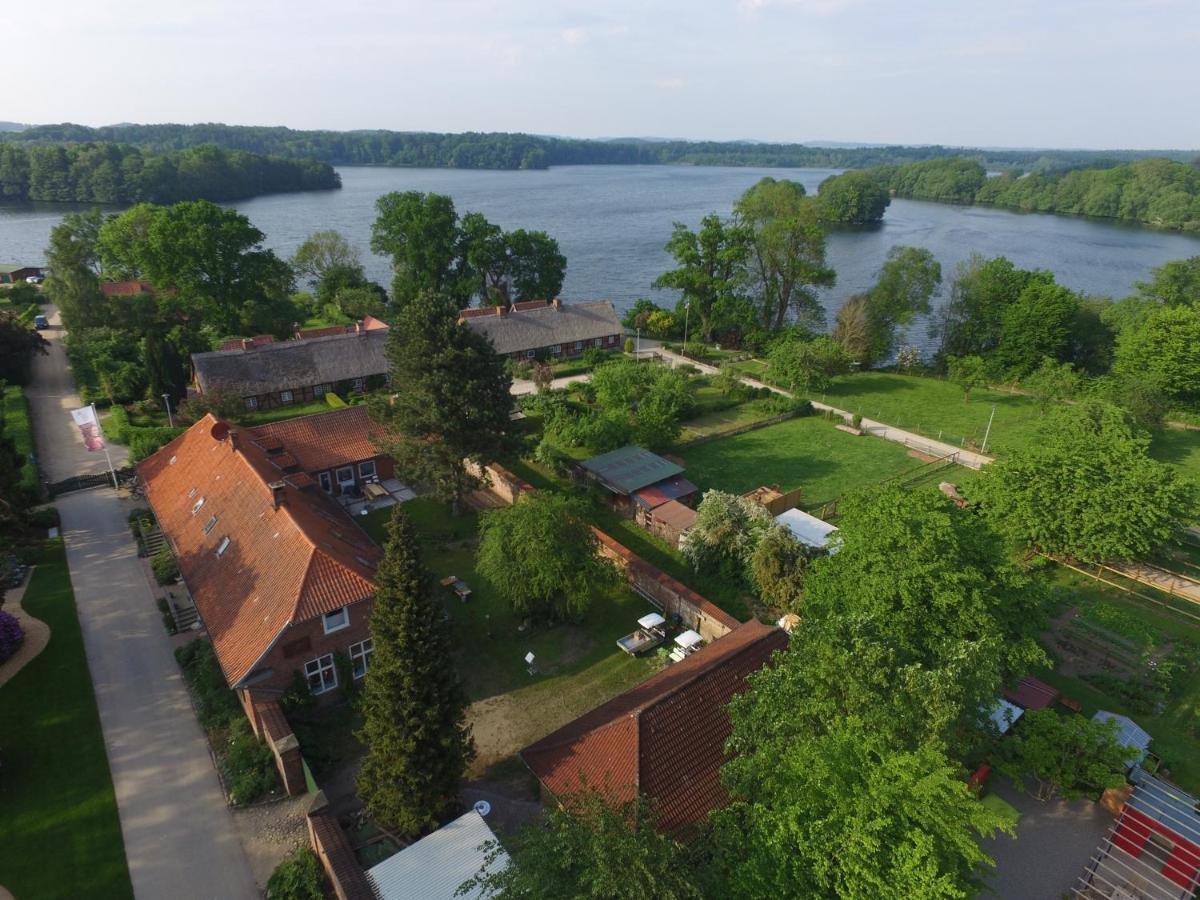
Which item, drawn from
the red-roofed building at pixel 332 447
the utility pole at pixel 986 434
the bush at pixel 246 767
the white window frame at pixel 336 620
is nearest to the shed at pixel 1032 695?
the white window frame at pixel 336 620

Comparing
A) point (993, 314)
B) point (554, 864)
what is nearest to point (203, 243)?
point (554, 864)

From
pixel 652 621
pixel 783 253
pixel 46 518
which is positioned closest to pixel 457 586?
pixel 652 621

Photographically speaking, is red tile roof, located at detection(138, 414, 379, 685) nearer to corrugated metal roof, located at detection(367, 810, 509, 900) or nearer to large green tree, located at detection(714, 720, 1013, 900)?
corrugated metal roof, located at detection(367, 810, 509, 900)

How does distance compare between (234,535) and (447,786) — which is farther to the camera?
(234,535)

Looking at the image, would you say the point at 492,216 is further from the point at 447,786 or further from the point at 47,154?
the point at 447,786

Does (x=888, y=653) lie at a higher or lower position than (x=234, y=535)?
higher

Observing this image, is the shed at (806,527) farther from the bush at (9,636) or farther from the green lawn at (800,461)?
the bush at (9,636)

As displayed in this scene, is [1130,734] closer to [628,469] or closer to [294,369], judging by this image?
[628,469]
